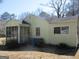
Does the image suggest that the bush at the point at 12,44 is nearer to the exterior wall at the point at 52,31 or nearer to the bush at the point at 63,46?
the exterior wall at the point at 52,31

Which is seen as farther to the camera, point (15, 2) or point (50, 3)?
point (15, 2)

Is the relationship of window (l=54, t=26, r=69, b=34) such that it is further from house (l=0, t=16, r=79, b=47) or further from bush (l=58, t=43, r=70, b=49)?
bush (l=58, t=43, r=70, b=49)

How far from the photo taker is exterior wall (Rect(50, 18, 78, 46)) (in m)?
6.71

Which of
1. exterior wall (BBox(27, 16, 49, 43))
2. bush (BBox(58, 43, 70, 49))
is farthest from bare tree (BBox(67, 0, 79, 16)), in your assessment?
exterior wall (BBox(27, 16, 49, 43))

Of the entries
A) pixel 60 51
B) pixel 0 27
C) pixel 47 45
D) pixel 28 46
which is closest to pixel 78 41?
pixel 60 51

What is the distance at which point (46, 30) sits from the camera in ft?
25.0

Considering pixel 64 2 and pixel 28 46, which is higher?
pixel 64 2

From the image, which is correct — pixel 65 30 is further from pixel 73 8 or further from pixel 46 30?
pixel 73 8

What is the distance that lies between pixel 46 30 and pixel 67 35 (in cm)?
100

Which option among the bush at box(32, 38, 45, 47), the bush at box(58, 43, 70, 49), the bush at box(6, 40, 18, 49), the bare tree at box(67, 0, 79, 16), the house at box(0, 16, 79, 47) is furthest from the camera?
the bush at box(6, 40, 18, 49)

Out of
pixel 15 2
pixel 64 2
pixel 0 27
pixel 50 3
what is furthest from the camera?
pixel 0 27

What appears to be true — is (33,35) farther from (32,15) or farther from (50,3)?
(50,3)

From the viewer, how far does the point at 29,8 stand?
7.55m

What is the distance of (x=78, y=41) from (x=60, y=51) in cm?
70
